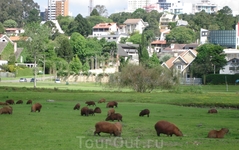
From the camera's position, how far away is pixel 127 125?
86.2 ft

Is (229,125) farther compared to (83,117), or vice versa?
(83,117)

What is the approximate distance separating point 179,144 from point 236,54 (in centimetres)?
10443

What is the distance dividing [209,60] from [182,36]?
80760mm

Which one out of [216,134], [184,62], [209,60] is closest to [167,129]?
[216,134]

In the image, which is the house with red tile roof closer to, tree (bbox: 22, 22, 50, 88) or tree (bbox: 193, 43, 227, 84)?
tree (bbox: 193, 43, 227, 84)

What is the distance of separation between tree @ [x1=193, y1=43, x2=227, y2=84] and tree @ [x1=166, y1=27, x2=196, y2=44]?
3119 inches

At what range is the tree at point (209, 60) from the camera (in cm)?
10888

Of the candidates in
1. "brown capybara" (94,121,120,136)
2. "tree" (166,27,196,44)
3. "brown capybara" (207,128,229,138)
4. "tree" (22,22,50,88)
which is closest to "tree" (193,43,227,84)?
"tree" (22,22,50,88)

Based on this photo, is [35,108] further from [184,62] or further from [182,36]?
[182,36]

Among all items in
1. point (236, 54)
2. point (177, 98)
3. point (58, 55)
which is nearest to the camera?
point (177, 98)

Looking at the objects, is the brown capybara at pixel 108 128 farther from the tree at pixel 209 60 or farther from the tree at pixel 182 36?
the tree at pixel 182 36

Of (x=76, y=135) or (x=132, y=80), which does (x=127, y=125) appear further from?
(x=132, y=80)

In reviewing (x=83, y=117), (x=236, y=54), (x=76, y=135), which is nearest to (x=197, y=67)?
(x=236, y=54)

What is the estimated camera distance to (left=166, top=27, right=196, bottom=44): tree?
190125mm
